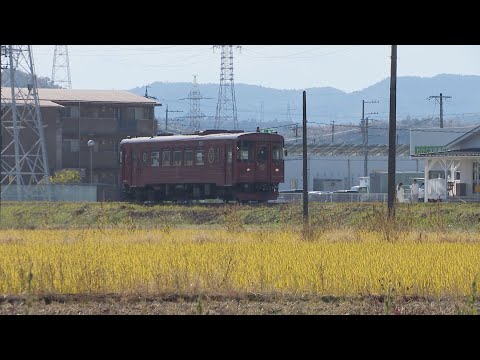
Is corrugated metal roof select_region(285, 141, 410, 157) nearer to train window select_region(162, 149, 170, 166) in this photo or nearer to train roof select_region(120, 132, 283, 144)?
train roof select_region(120, 132, 283, 144)

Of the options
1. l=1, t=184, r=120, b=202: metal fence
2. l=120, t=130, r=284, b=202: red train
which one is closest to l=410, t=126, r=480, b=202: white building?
l=120, t=130, r=284, b=202: red train

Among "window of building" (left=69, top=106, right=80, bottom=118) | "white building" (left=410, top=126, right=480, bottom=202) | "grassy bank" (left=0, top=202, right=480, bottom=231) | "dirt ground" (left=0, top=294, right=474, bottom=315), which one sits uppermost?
"window of building" (left=69, top=106, right=80, bottom=118)

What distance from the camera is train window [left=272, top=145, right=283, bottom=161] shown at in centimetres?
4050

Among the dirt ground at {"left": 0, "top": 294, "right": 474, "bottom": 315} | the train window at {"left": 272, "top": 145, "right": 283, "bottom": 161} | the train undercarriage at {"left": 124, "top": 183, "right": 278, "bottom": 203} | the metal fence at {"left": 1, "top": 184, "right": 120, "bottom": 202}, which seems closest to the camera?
the dirt ground at {"left": 0, "top": 294, "right": 474, "bottom": 315}

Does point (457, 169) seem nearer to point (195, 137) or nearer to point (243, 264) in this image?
point (195, 137)

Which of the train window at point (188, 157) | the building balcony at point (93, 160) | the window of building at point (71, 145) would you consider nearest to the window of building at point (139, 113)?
the building balcony at point (93, 160)

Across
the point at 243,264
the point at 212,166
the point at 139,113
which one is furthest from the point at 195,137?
the point at 243,264

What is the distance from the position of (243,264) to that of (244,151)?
73.0 ft

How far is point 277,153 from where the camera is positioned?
40.8 m

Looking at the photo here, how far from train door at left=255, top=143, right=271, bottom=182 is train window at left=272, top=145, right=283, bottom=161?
1.10ft
